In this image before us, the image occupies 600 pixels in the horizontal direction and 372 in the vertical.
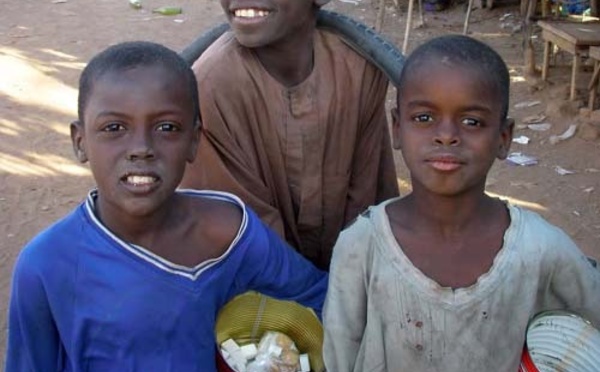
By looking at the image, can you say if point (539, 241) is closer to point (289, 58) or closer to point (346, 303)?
point (346, 303)

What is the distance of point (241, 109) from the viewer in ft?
7.41

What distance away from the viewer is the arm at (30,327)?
1.77m

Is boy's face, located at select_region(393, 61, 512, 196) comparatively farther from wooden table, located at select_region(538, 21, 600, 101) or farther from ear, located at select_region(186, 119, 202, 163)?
wooden table, located at select_region(538, 21, 600, 101)

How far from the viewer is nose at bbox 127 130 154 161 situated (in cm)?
169

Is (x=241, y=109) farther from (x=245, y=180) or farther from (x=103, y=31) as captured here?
(x=103, y=31)

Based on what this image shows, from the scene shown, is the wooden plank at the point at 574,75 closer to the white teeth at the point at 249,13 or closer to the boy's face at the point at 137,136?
the white teeth at the point at 249,13

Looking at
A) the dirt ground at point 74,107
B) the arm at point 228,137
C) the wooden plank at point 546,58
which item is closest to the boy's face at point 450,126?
the arm at point 228,137

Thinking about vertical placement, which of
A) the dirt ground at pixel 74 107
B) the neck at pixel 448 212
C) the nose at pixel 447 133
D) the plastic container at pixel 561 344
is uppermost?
the nose at pixel 447 133

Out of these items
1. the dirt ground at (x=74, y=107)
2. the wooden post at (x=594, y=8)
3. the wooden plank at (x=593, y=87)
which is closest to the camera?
the dirt ground at (x=74, y=107)

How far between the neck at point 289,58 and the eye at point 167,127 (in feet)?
1.93

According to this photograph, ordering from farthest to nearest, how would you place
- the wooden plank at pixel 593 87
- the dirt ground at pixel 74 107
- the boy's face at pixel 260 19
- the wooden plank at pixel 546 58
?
the wooden plank at pixel 546 58, the wooden plank at pixel 593 87, the dirt ground at pixel 74 107, the boy's face at pixel 260 19

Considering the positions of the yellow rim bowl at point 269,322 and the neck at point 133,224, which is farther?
the yellow rim bowl at point 269,322

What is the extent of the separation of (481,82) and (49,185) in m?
3.92

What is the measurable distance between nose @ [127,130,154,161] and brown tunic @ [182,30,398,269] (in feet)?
1.69
